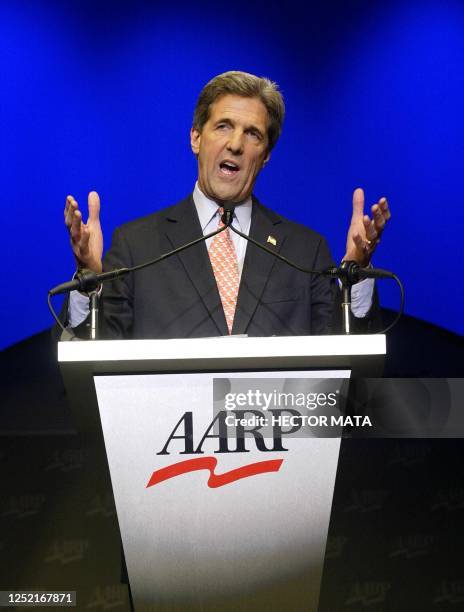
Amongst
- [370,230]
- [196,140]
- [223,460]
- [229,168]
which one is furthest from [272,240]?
[223,460]

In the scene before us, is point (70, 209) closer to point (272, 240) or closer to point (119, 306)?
point (119, 306)

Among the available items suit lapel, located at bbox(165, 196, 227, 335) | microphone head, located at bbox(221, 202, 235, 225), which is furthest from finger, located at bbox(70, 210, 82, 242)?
suit lapel, located at bbox(165, 196, 227, 335)

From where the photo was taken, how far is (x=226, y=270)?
207 centimetres

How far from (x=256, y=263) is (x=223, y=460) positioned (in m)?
0.82

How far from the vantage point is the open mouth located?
2189 mm

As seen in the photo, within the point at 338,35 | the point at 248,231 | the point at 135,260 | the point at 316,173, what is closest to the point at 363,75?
the point at 338,35

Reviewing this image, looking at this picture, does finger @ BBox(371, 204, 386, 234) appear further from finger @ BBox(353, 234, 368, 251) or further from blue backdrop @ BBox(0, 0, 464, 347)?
blue backdrop @ BBox(0, 0, 464, 347)

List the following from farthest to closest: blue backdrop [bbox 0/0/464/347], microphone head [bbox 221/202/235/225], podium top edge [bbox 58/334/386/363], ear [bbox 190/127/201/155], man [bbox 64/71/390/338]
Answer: blue backdrop [bbox 0/0/464/347]
ear [bbox 190/127/201/155]
man [bbox 64/71/390/338]
microphone head [bbox 221/202/235/225]
podium top edge [bbox 58/334/386/363]

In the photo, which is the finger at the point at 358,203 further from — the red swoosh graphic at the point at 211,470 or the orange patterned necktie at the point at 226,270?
the red swoosh graphic at the point at 211,470

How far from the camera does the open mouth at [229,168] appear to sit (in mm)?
2189

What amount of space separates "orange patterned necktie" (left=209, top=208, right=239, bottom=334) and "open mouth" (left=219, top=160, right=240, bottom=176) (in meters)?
0.17

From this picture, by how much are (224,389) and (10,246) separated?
69.5 inches

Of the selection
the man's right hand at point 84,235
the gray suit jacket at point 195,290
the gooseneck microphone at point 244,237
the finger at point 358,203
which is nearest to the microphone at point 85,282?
the gooseneck microphone at point 244,237

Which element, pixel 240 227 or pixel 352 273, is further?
pixel 240 227
